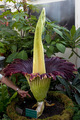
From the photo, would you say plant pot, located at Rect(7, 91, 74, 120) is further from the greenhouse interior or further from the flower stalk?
the flower stalk

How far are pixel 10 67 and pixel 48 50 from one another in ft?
1.40

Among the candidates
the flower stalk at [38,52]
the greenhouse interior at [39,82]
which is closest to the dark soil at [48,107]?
the greenhouse interior at [39,82]

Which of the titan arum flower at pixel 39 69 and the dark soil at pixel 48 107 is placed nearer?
the titan arum flower at pixel 39 69

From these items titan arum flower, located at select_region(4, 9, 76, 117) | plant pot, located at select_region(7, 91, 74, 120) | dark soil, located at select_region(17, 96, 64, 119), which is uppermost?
titan arum flower, located at select_region(4, 9, 76, 117)

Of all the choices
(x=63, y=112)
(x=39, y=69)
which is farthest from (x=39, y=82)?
(x=63, y=112)

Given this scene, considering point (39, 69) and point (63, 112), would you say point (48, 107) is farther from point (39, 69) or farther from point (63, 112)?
point (39, 69)

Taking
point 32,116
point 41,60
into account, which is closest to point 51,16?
point 41,60

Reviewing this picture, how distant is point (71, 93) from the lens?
3.87ft

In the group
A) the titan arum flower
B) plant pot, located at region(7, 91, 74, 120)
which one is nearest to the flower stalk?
the titan arum flower

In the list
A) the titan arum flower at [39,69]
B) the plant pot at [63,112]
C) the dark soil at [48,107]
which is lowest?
the dark soil at [48,107]

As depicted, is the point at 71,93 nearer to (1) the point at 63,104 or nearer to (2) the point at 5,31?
(1) the point at 63,104

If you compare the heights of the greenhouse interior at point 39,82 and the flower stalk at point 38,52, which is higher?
the flower stalk at point 38,52

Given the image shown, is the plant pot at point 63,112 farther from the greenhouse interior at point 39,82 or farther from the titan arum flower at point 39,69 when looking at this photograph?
the titan arum flower at point 39,69

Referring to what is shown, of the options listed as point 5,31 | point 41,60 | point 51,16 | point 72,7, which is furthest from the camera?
point 51,16
